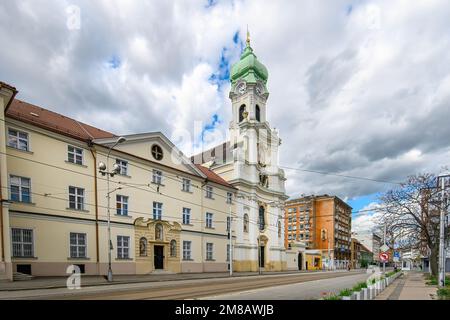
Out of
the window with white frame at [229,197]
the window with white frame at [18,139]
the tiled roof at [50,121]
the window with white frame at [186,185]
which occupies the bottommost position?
the window with white frame at [229,197]

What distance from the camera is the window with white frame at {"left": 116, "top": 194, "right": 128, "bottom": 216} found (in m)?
25.9

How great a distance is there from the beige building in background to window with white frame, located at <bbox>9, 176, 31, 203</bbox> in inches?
2.3

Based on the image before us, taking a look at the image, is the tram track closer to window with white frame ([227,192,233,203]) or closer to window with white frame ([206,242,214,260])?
window with white frame ([206,242,214,260])

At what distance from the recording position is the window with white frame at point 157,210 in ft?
96.5

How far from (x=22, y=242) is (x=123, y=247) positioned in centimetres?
831

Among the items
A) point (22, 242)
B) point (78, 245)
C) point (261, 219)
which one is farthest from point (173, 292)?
point (261, 219)

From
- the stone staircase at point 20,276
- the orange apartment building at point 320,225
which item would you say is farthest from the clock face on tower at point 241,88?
the orange apartment building at point 320,225

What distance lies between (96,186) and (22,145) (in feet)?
20.7

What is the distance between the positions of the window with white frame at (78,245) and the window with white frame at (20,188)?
448cm

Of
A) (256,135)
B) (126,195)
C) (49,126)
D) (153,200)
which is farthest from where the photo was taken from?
(256,135)

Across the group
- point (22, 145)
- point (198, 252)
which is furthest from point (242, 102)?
point (22, 145)

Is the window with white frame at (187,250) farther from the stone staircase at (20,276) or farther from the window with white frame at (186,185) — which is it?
the stone staircase at (20,276)
